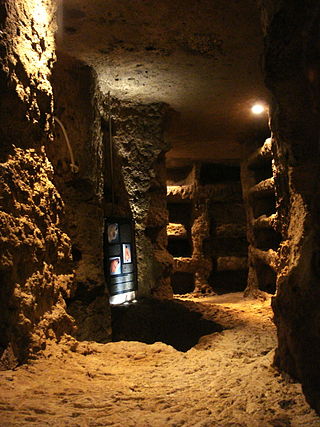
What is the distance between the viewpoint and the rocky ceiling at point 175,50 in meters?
3.38

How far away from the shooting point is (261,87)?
507 centimetres

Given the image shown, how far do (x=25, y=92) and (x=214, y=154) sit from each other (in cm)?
626

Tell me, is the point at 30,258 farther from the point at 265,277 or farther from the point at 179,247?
the point at 179,247

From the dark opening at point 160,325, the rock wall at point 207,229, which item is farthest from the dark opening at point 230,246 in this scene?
the dark opening at point 160,325

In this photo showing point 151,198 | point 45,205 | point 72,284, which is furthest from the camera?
point 151,198

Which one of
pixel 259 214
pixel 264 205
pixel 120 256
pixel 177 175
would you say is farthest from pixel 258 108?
pixel 177 175

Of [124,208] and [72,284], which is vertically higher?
[124,208]

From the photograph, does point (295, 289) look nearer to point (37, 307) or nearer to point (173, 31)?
point (37, 307)

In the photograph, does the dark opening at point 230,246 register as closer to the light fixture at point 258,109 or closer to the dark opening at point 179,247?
the dark opening at point 179,247

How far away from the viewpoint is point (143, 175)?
5.70 meters

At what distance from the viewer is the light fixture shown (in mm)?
5750

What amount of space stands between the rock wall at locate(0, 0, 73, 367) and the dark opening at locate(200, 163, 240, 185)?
656cm

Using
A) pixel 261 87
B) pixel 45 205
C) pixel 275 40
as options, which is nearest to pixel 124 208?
pixel 261 87

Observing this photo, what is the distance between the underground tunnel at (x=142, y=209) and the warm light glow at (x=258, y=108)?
0.09 m
